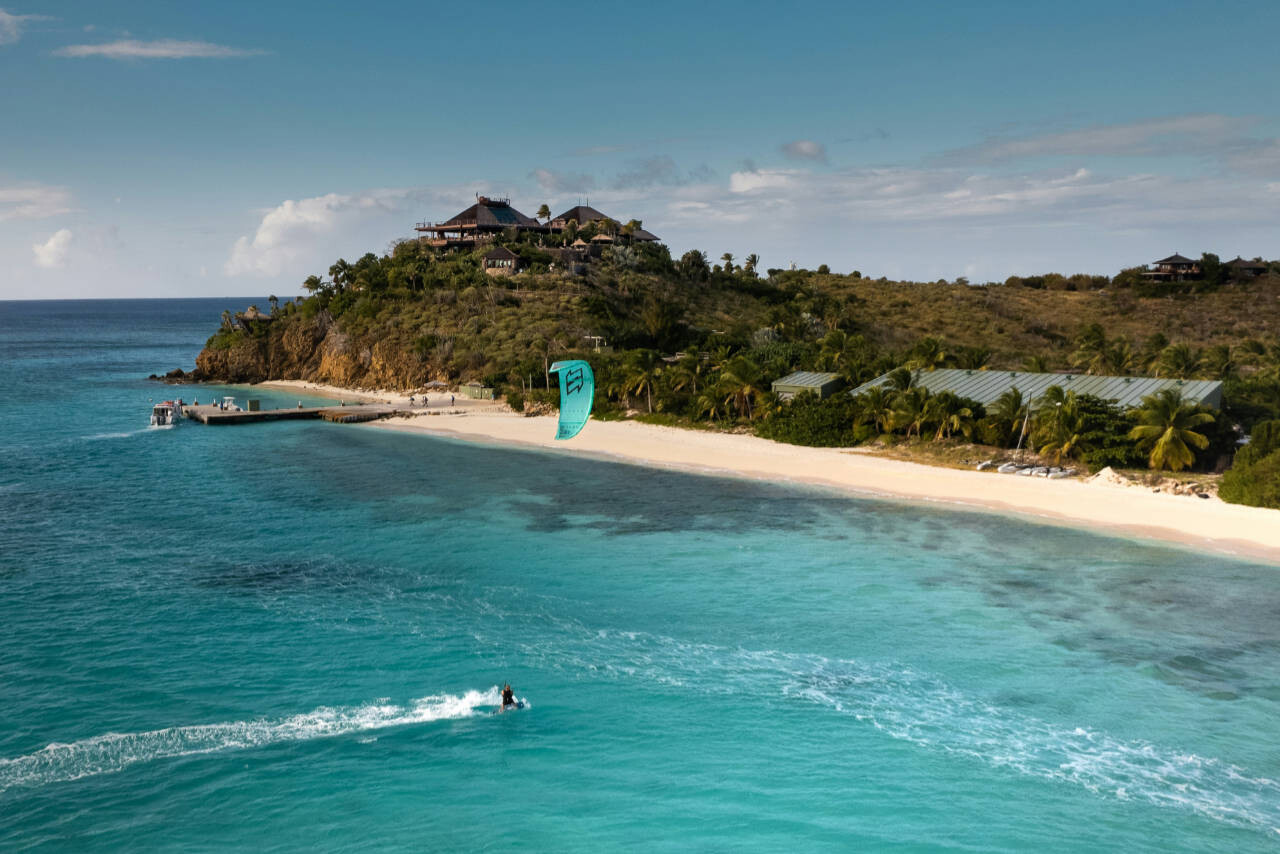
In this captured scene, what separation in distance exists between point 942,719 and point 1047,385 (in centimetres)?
3851

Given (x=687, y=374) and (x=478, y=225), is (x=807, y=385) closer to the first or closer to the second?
(x=687, y=374)

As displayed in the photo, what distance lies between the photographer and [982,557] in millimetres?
37062

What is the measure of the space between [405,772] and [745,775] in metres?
7.97

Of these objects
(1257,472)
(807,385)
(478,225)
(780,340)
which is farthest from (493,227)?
(1257,472)

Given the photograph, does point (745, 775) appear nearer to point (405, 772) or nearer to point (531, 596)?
point (405, 772)

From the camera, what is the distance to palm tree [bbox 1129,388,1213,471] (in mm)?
45812

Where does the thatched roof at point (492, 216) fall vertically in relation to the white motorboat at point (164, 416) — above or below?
above

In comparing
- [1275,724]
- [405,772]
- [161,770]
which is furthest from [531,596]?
[1275,724]

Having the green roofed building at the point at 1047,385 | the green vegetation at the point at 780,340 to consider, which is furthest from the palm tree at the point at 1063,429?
the green roofed building at the point at 1047,385

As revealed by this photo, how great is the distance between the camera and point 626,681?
84.1 ft

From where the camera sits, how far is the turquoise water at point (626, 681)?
1936cm

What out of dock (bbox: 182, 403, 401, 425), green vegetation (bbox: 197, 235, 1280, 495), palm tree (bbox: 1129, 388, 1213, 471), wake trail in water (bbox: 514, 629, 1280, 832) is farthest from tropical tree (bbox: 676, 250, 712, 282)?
wake trail in water (bbox: 514, 629, 1280, 832)

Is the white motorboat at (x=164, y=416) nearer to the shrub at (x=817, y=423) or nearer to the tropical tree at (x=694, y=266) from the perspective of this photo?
the shrub at (x=817, y=423)

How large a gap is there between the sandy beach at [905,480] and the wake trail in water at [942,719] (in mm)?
19478
